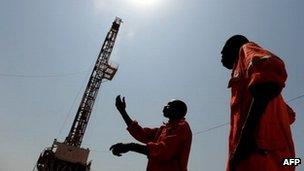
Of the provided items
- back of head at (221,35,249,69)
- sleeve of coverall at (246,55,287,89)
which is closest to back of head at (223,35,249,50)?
back of head at (221,35,249,69)

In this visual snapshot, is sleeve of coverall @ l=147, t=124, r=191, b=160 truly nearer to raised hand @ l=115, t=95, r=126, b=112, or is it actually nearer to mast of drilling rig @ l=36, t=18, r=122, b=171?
raised hand @ l=115, t=95, r=126, b=112

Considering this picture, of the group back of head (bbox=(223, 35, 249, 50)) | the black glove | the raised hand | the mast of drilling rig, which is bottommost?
the black glove

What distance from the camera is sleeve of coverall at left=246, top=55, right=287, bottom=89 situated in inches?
77.2

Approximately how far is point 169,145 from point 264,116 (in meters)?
1.78

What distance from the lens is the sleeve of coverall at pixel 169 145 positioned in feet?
12.1

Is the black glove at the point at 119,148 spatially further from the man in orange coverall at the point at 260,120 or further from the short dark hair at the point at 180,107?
the man in orange coverall at the point at 260,120

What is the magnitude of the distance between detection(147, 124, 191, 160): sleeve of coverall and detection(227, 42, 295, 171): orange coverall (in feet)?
4.74

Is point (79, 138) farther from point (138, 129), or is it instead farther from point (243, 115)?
point (243, 115)

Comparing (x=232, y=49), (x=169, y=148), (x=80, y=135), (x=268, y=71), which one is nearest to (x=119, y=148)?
(x=169, y=148)

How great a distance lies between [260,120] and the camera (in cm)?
200

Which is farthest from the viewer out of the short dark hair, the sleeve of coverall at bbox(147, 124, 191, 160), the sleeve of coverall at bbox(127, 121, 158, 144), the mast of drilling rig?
the mast of drilling rig

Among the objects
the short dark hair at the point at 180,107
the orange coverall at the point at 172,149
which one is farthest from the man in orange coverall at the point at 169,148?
the short dark hair at the point at 180,107

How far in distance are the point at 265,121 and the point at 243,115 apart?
168mm

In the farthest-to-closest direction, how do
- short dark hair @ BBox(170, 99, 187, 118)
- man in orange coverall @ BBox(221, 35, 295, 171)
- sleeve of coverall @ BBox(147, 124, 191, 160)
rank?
1. short dark hair @ BBox(170, 99, 187, 118)
2. sleeve of coverall @ BBox(147, 124, 191, 160)
3. man in orange coverall @ BBox(221, 35, 295, 171)
